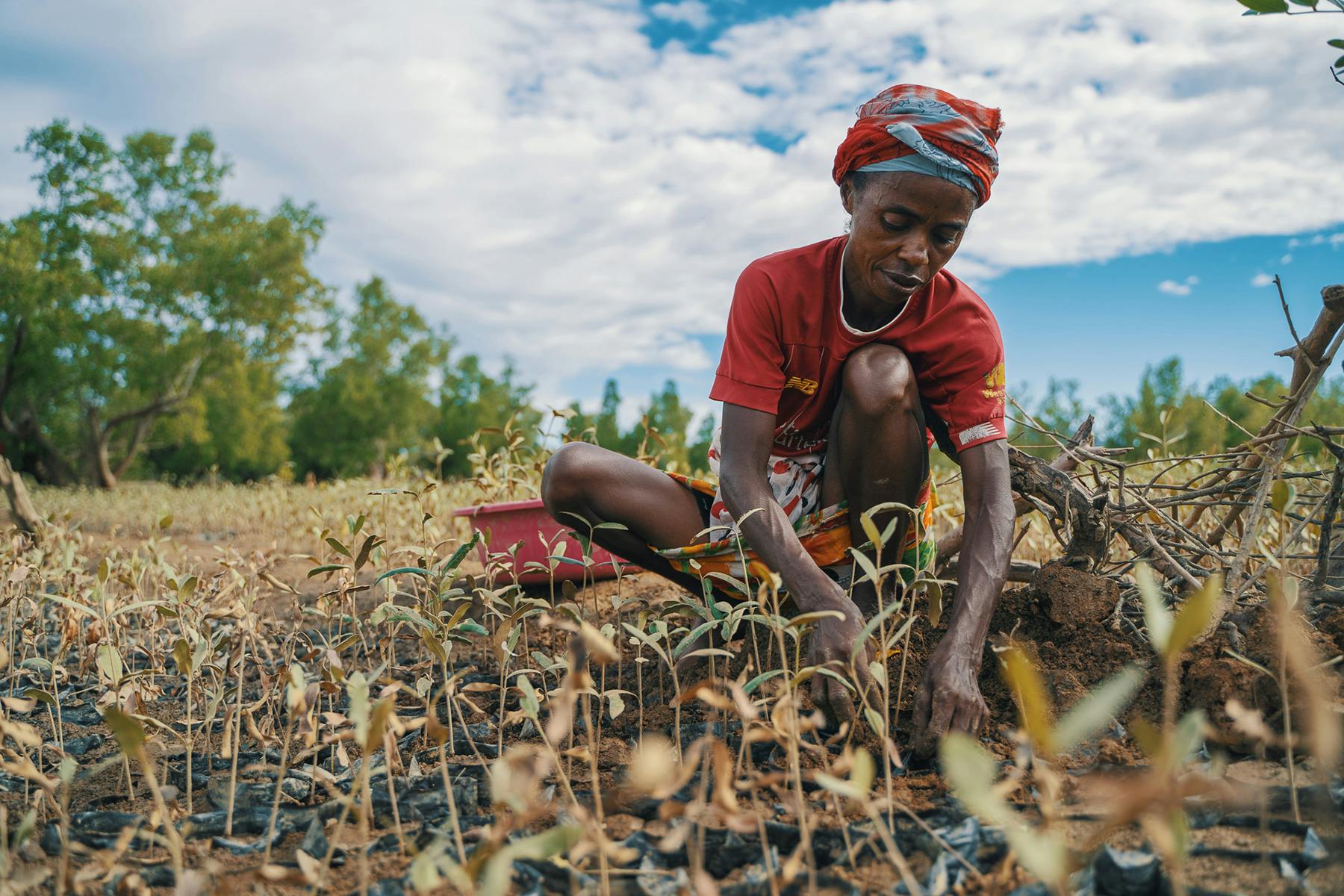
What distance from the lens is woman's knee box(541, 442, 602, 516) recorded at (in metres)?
2.12

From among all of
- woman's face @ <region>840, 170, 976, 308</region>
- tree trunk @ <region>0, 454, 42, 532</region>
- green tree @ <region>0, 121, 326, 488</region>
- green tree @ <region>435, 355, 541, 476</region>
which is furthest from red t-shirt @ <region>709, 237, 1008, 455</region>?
green tree @ <region>435, 355, 541, 476</region>

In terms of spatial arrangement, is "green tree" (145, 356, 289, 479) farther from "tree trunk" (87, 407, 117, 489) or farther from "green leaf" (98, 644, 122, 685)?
"green leaf" (98, 644, 122, 685)

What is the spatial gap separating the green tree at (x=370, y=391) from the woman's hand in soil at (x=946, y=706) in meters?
27.2

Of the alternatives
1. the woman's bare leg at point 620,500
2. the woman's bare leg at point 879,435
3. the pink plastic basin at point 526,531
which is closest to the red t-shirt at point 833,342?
the woman's bare leg at point 879,435

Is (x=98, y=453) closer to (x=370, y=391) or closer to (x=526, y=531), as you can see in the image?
(x=370, y=391)

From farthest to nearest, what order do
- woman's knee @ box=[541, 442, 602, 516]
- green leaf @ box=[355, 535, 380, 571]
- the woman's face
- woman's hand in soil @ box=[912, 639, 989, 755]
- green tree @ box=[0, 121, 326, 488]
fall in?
green tree @ box=[0, 121, 326, 488] < woman's knee @ box=[541, 442, 602, 516] < the woman's face < green leaf @ box=[355, 535, 380, 571] < woman's hand in soil @ box=[912, 639, 989, 755]

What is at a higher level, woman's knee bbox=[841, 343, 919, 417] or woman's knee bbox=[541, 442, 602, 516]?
woman's knee bbox=[841, 343, 919, 417]

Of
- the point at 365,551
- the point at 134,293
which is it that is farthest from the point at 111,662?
the point at 134,293

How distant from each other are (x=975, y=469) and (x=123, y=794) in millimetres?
1678

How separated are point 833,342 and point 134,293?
58.2 feet

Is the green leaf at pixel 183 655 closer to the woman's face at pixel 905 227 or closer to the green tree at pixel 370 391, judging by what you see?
the woman's face at pixel 905 227

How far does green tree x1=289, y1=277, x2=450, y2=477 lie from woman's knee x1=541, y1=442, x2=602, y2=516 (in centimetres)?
2626

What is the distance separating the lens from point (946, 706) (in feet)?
4.48

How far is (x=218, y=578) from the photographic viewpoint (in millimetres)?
2342
